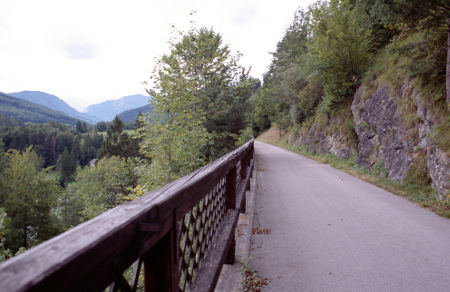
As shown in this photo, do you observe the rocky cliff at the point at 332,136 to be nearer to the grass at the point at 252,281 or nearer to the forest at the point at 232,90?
the forest at the point at 232,90

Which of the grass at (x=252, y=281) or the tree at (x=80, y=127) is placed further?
Result: the tree at (x=80, y=127)

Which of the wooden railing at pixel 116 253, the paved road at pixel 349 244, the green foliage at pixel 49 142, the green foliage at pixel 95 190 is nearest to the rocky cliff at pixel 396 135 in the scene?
the paved road at pixel 349 244

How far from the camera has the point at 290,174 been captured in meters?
11.8

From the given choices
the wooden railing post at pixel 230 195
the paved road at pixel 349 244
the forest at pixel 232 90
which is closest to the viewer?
the paved road at pixel 349 244

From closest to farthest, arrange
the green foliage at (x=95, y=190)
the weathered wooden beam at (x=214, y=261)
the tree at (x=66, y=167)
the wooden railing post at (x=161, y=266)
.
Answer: the wooden railing post at (x=161, y=266)
the weathered wooden beam at (x=214, y=261)
the green foliage at (x=95, y=190)
the tree at (x=66, y=167)

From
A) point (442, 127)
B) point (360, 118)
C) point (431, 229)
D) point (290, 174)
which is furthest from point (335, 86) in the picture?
point (431, 229)

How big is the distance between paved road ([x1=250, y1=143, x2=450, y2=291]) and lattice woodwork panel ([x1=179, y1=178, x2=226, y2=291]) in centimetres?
121

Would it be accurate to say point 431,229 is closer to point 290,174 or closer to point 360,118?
point 290,174

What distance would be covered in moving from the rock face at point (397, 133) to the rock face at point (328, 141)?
67.0 inches

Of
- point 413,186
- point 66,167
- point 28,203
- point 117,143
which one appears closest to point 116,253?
point 413,186

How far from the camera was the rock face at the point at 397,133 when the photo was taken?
24.0 ft

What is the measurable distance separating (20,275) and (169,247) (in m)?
0.92

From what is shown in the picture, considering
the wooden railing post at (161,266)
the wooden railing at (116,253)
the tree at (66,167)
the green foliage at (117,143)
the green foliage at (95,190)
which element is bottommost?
the tree at (66,167)

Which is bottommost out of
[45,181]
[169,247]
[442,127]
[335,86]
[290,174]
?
[45,181]
